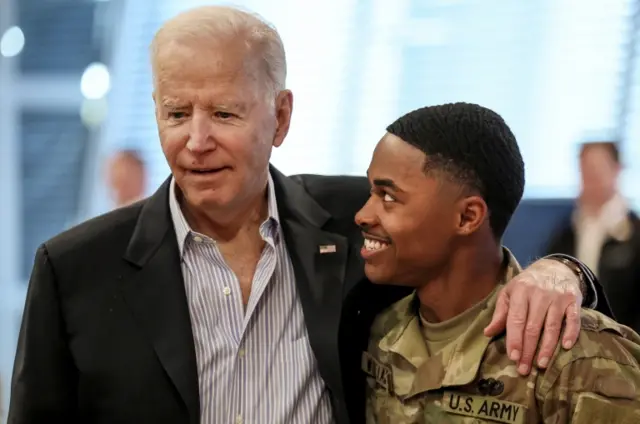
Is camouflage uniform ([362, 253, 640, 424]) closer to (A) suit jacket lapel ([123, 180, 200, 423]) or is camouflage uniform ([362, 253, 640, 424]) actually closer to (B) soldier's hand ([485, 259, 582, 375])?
(B) soldier's hand ([485, 259, 582, 375])

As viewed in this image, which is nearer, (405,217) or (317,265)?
(405,217)

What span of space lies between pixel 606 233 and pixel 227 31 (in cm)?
263

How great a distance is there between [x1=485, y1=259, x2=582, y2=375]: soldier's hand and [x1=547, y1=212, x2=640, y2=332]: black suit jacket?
7.55 feet

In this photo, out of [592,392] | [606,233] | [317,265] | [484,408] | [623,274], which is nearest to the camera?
[592,392]

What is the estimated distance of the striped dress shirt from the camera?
1575 millimetres

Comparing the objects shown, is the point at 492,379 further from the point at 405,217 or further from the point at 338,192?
the point at 338,192

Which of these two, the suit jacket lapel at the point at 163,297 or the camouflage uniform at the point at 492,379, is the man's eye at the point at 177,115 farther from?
the camouflage uniform at the point at 492,379

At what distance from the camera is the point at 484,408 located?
4.66 ft

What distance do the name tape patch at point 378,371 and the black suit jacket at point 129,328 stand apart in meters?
0.04

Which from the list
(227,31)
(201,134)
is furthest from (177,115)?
(227,31)

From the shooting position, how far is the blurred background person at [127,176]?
185 inches

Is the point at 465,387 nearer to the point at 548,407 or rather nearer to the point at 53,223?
the point at 548,407

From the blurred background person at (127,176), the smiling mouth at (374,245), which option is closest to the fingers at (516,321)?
the smiling mouth at (374,245)

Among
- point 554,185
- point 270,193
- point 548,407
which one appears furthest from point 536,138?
point 548,407
